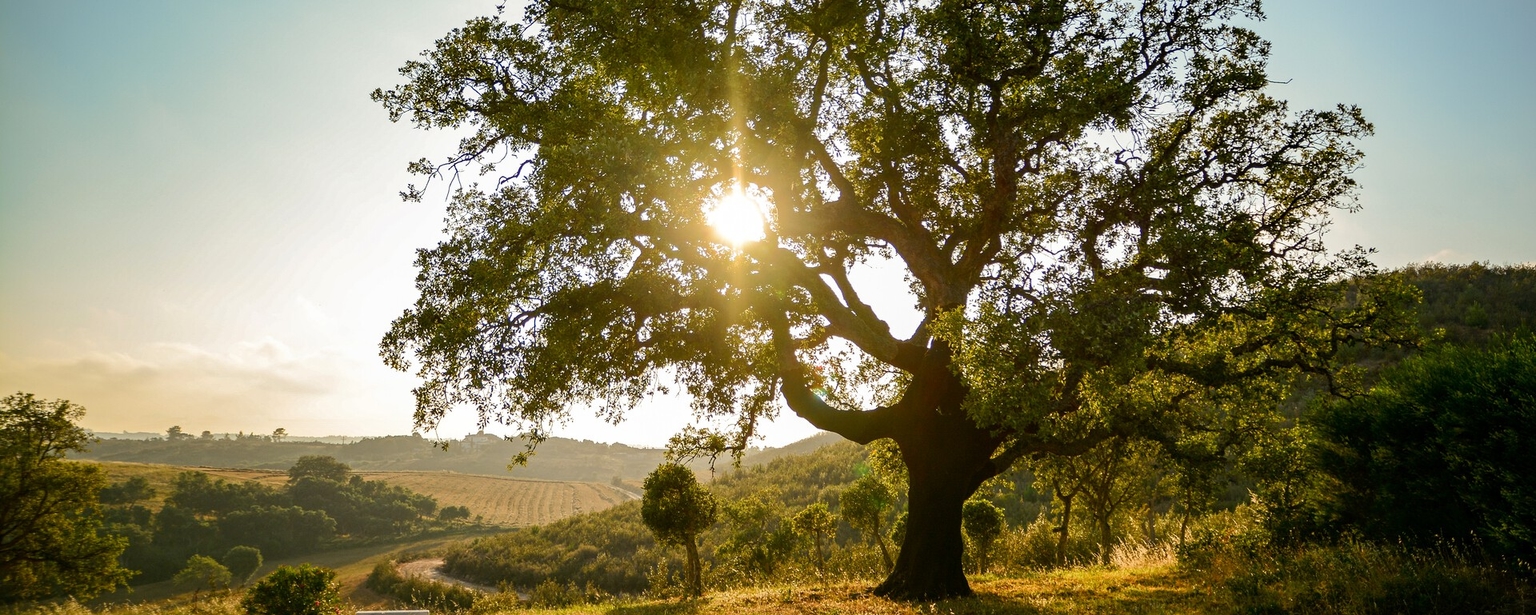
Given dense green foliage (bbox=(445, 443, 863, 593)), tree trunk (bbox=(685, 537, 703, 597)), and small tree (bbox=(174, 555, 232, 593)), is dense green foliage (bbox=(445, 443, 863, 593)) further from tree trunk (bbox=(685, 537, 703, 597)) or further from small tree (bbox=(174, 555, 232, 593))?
small tree (bbox=(174, 555, 232, 593))

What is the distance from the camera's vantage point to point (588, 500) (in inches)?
4560

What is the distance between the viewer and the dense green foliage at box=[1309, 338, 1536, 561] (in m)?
7.99

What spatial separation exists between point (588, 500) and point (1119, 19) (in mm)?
118038

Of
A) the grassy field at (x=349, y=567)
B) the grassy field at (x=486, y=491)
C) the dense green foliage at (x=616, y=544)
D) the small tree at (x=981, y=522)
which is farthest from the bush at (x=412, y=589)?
the grassy field at (x=486, y=491)

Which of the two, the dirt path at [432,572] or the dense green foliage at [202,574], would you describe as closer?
the dirt path at [432,572]

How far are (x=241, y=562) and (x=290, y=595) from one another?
194 ft

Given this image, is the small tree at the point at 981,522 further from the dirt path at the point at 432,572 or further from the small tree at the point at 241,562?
the small tree at the point at 241,562

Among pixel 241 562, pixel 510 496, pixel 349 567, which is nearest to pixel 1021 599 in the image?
pixel 349 567

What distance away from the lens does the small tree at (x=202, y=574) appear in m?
49.0

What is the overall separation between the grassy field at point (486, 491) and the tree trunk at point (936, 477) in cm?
7084

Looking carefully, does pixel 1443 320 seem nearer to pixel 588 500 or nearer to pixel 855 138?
pixel 855 138

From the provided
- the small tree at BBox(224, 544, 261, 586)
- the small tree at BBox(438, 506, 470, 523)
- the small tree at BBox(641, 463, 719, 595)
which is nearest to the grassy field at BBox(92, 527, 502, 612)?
the small tree at BBox(224, 544, 261, 586)

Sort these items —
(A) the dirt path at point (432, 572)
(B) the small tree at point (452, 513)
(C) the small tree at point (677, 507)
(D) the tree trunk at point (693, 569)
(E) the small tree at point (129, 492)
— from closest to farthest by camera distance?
(D) the tree trunk at point (693, 569) → (C) the small tree at point (677, 507) → (A) the dirt path at point (432, 572) → (E) the small tree at point (129, 492) → (B) the small tree at point (452, 513)

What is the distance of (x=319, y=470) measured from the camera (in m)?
88.8
